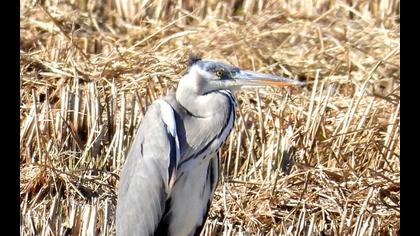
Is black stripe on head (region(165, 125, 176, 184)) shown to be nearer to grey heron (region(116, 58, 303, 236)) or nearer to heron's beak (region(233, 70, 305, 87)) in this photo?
grey heron (region(116, 58, 303, 236))

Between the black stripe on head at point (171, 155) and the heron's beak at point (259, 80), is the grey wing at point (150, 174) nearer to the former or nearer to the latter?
the black stripe on head at point (171, 155)

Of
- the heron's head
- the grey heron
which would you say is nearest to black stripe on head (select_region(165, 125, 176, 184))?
the grey heron

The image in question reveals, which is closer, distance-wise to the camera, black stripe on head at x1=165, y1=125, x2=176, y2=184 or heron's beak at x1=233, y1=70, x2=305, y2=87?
black stripe on head at x1=165, y1=125, x2=176, y2=184

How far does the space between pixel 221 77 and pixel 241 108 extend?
3.94 feet

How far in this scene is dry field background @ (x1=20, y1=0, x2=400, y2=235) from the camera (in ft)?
15.8

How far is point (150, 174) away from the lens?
4.25 m

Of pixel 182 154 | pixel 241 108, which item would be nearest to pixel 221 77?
pixel 182 154

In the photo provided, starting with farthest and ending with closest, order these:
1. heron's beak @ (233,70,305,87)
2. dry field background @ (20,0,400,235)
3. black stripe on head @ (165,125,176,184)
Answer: dry field background @ (20,0,400,235), heron's beak @ (233,70,305,87), black stripe on head @ (165,125,176,184)

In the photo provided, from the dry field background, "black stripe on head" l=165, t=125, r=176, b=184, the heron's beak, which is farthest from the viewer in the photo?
the dry field background

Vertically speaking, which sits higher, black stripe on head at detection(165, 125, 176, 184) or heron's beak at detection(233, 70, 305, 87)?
heron's beak at detection(233, 70, 305, 87)

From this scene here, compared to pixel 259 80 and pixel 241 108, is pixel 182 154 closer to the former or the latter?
pixel 259 80

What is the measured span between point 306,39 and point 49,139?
2058mm

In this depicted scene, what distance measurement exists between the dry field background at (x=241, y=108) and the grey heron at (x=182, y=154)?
194 mm
